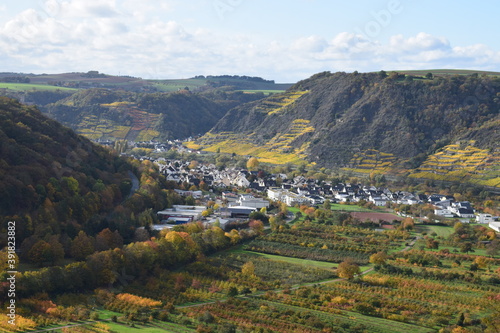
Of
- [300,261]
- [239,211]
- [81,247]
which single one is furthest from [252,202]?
[81,247]

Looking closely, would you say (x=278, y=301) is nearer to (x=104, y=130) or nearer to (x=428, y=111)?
(x=428, y=111)

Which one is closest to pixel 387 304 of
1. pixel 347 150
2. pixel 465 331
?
pixel 465 331

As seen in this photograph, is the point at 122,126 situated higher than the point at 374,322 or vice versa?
the point at 122,126

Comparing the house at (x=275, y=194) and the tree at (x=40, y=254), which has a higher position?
the tree at (x=40, y=254)

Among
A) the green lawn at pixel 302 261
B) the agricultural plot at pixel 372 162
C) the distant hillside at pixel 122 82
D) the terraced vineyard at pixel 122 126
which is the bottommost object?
the green lawn at pixel 302 261

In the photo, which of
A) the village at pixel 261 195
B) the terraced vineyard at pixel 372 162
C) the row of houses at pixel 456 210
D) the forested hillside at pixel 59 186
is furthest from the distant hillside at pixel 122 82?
the row of houses at pixel 456 210

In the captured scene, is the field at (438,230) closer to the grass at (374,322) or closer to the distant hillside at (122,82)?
the grass at (374,322)

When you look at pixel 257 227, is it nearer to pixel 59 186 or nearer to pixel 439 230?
pixel 59 186

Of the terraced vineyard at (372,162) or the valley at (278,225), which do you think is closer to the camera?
the valley at (278,225)
